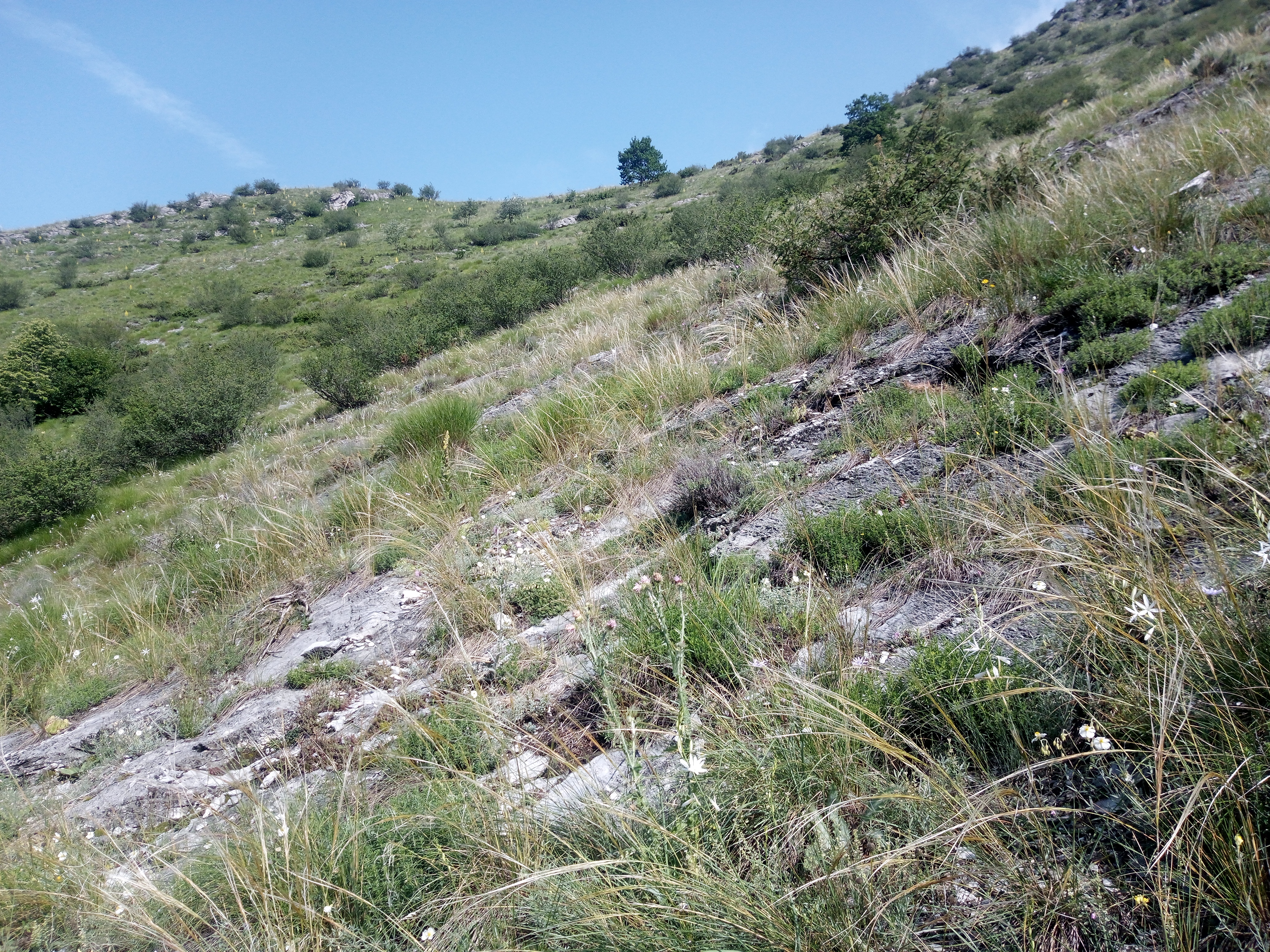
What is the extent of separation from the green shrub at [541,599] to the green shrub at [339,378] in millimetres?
13508

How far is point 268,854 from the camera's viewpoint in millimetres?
1852

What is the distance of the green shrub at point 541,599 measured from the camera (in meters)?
3.27

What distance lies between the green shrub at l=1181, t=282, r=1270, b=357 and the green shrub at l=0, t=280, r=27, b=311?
57435mm

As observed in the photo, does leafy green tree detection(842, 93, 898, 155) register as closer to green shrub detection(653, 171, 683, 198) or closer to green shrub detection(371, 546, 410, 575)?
green shrub detection(653, 171, 683, 198)

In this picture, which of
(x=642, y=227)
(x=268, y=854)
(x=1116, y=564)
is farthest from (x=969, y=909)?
(x=642, y=227)

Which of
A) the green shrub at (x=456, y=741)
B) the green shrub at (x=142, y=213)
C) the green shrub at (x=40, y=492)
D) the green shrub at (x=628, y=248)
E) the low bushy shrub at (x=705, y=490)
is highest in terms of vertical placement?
the green shrub at (x=142, y=213)

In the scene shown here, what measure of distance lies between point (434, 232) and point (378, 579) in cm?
4953

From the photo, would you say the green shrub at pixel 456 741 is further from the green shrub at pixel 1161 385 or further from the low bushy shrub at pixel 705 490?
the green shrub at pixel 1161 385

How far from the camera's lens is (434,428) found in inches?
251

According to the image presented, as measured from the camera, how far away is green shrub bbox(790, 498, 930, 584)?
8.68 feet

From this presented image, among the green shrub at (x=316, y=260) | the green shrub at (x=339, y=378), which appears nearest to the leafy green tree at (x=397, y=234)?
the green shrub at (x=316, y=260)

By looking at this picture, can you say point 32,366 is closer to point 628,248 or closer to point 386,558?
point 628,248

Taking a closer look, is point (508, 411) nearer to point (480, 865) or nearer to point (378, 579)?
point (378, 579)

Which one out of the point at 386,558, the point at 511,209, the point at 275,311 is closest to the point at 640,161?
the point at 511,209
